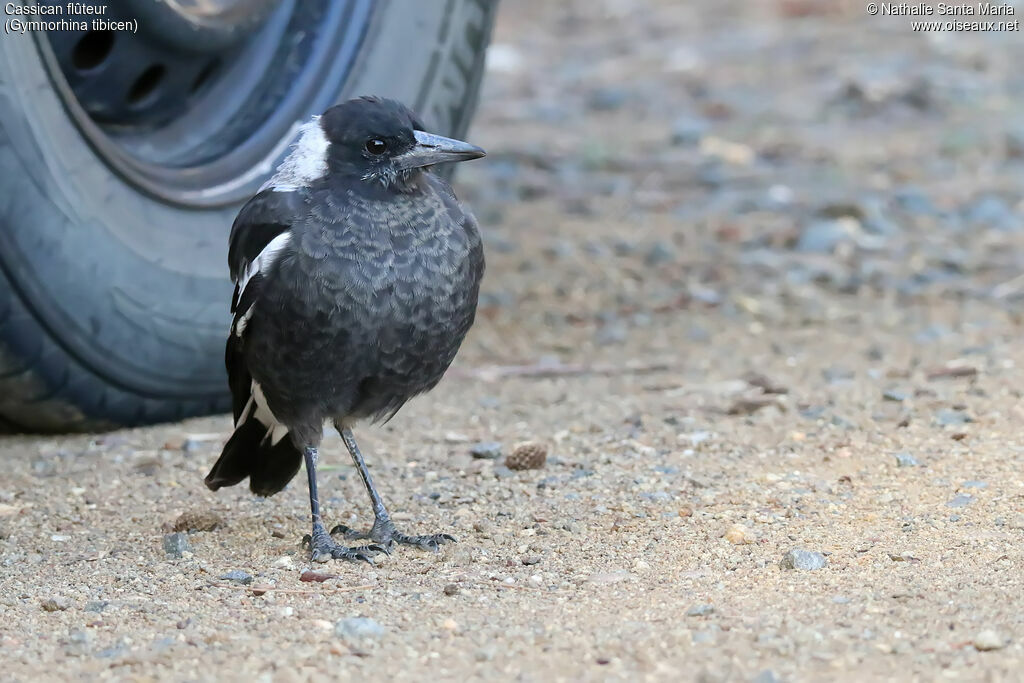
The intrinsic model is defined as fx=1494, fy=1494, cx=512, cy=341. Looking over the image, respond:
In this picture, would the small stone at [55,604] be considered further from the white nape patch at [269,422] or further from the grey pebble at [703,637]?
the grey pebble at [703,637]

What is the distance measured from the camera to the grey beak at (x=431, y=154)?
3.47 meters

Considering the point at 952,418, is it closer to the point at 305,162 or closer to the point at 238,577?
the point at 305,162

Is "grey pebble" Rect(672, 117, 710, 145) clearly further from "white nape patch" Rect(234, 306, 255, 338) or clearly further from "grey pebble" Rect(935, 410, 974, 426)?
"white nape patch" Rect(234, 306, 255, 338)

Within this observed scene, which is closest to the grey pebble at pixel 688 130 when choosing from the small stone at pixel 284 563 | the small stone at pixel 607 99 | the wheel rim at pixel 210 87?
the small stone at pixel 607 99

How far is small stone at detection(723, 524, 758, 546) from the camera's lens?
10.4ft

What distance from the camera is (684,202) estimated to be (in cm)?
652

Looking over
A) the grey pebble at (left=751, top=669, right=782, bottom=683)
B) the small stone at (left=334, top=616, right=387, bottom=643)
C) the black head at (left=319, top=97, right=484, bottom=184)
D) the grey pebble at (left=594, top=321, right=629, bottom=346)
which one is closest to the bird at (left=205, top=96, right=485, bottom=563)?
the black head at (left=319, top=97, right=484, bottom=184)

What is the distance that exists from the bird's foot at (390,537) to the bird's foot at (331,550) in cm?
4

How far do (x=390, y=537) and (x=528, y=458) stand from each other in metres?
0.52

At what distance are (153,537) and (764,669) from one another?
1.60 m

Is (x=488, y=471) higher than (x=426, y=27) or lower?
lower

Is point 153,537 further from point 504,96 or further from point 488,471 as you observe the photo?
point 504,96

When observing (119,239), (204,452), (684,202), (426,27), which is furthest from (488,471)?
(684,202)

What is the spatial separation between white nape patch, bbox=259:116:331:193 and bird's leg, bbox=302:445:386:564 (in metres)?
0.62
